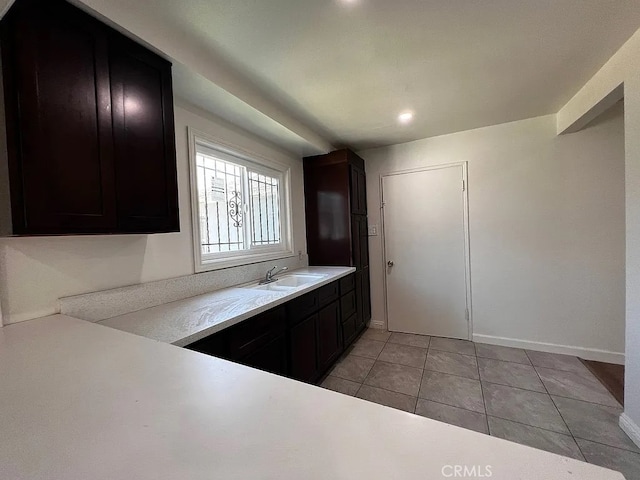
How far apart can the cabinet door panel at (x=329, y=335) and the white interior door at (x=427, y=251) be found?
1124mm

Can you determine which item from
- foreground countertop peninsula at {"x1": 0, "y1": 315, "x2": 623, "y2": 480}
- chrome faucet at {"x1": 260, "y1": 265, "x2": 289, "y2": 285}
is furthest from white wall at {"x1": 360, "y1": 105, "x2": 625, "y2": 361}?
foreground countertop peninsula at {"x1": 0, "y1": 315, "x2": 623, "y2": 480}

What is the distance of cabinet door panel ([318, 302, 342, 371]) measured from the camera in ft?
7.15

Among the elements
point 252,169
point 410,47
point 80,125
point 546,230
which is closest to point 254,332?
point 80,125

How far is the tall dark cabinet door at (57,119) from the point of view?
0.93 m

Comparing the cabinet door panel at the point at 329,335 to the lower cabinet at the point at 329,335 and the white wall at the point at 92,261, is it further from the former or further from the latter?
the white wall at the point at 92,261

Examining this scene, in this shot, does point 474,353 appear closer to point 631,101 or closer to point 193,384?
point 631,101

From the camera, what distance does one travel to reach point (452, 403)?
6.25 ft

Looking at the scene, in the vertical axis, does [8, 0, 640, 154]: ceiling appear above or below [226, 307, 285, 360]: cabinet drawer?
above

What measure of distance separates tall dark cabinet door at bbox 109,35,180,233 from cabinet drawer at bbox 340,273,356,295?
5.52ft

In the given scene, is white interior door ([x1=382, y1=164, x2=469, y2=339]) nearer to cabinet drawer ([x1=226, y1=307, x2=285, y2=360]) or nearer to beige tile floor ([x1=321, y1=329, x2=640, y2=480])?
beige tile floor ([x1=321, y1=329, x2=640, y2=480])

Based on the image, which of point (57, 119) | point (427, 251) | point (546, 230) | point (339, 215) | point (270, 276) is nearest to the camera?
point (57, 119)

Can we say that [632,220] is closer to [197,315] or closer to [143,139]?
[197,315]

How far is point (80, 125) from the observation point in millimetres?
1062

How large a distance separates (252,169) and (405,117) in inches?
61.4
